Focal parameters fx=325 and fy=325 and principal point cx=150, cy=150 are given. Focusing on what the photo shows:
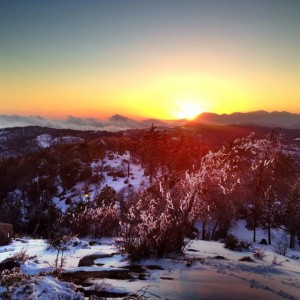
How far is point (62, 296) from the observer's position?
22.0 ft

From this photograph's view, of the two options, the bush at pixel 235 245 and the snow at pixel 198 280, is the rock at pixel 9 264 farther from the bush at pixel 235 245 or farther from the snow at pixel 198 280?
the bush at pixel 235 245

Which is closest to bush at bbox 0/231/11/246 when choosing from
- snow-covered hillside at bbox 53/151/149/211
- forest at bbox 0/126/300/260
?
forest at bbox 0/126/300/260

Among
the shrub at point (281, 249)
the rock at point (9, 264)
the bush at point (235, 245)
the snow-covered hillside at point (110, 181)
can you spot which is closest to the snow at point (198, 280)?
the rock at point (9, 264)

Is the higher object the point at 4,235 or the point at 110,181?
the point at 4,235

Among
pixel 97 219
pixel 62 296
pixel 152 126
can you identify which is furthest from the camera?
pixel 152 126

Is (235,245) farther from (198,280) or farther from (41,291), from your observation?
(41,291)

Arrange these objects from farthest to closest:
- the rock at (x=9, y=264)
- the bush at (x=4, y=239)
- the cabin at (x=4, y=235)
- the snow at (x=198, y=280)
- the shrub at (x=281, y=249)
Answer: the shrub at (x=281, y=249)
the cabin at (x=4, y=235)
the bush at (x=4, y=239)
the rock at (x=9, y=264)
the snow at (x=198, y=280)

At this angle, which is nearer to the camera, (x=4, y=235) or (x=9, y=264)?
(x=9, y=264)

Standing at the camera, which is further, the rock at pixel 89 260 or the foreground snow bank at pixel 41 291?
the rock at pixel 89 260

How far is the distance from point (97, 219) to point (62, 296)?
29.7m

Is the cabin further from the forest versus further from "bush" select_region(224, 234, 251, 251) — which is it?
"bush" select_region(224, 234, 251, 251)

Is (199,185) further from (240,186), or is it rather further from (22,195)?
(22,195)

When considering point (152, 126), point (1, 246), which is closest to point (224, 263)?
point (1, 246)

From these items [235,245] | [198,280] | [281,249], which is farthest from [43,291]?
[281,249]
